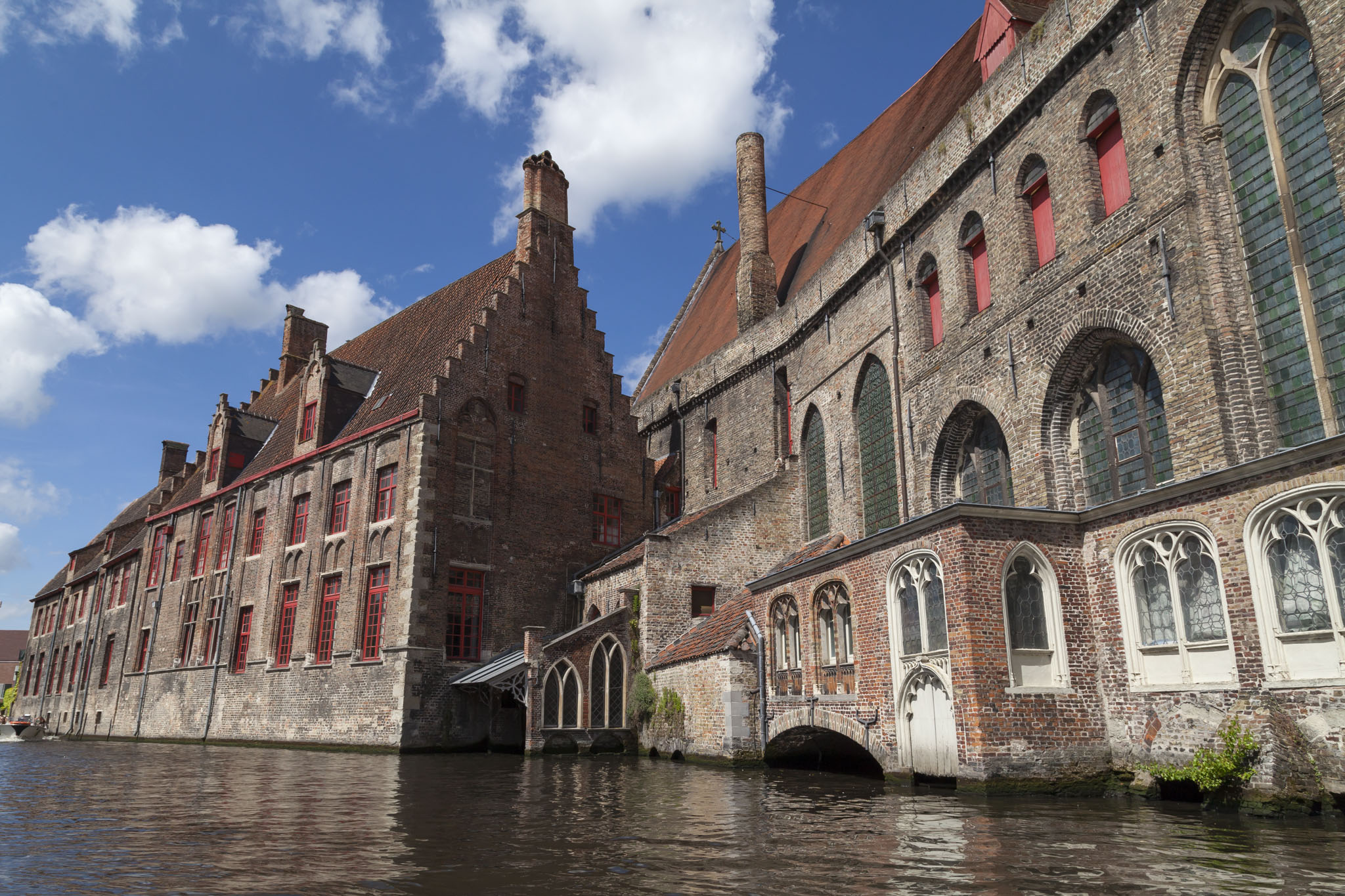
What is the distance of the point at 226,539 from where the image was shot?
26344 millimetres

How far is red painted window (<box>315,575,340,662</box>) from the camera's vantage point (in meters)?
21.2

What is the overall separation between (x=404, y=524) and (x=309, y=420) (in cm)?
618

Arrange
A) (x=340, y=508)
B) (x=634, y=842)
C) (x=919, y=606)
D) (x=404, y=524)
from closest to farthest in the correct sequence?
(x=634, y=842), (x=919, y=606), (x=404, y=524), (x=340, y=508)

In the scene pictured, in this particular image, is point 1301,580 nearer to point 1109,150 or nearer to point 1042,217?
point 1109,150

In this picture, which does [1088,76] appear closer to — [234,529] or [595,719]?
[595,719]

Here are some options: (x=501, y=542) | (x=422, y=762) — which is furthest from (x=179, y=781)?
(x=501, y=542)

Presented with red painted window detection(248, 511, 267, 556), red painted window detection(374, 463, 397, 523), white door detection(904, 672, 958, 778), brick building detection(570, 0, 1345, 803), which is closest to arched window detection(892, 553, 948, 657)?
brick building detection(570, 0, 1345, 803)

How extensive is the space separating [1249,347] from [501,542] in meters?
15.8

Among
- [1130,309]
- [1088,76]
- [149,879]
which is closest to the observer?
[149,879]

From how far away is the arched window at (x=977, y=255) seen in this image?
1417 cm

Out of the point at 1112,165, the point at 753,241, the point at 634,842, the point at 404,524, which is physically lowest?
the point at 634,842

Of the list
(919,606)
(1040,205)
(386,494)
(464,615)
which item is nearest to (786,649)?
(919,606)

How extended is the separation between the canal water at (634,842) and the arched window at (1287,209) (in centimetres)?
416

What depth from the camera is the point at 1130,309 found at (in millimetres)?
10555
